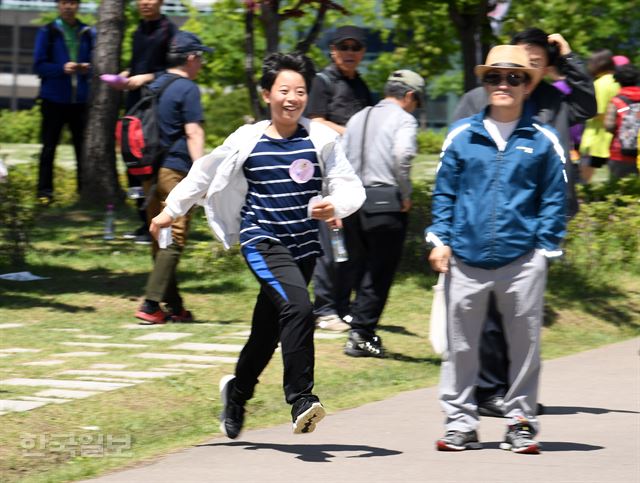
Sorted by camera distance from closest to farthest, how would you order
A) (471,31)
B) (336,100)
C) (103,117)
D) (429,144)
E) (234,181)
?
(234,181), (336,100), (471,31), (103,117), (429,144)

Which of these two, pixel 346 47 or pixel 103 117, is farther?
pixel 103 117

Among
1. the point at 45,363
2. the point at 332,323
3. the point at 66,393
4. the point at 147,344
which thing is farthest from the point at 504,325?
the point at 332,323

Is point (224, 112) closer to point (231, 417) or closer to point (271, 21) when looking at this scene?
point (271, 21)

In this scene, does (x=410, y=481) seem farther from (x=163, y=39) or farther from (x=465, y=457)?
(x=163, y=39)

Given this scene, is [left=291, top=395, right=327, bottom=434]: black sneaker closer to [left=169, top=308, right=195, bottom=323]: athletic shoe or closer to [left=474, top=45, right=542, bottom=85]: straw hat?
[left=474, top=45, right=542, bottom=85]: straw hat

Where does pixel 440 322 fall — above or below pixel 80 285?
above

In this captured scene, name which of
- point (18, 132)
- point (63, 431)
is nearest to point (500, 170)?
point (63, 431)

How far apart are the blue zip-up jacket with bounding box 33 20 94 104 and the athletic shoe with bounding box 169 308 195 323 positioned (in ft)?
17.5

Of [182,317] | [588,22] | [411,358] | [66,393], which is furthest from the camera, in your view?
[588,22]

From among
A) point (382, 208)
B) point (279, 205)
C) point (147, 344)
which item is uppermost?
point (279, 205)

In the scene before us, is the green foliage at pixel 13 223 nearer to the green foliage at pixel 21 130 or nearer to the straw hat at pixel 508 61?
the straw hat at pixel 508 61

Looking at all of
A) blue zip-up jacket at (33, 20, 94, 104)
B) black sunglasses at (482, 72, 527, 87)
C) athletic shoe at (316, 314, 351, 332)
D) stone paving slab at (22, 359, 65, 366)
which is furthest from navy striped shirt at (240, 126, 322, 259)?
blue zip-up jacket at (33, 20, 94, 104)

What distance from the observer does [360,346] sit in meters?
9.36

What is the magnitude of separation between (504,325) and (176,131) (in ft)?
13.3
